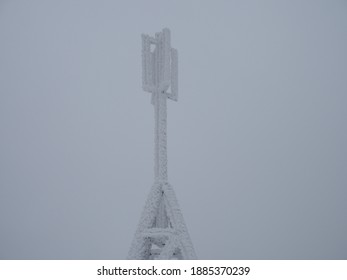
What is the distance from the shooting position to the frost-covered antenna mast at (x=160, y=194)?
226 inches

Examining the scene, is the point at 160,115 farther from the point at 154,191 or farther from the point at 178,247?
the point at 178,247

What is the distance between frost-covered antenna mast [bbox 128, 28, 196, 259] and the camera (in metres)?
5.75

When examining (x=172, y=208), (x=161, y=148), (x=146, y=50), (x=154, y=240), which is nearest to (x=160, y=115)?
(x=161, y=148)

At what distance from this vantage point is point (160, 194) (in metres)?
6.19

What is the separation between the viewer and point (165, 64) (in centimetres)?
643
